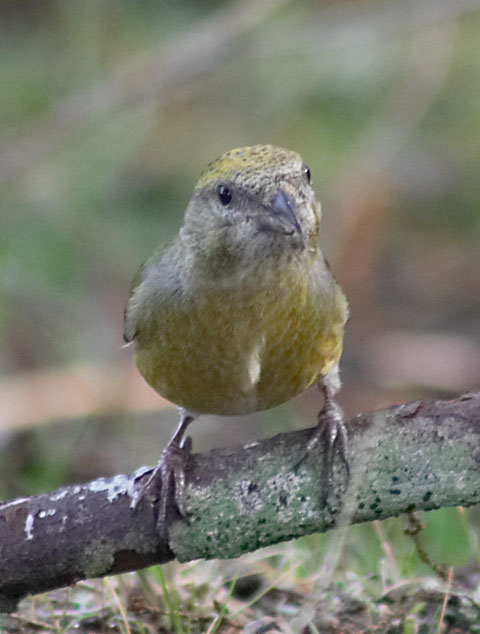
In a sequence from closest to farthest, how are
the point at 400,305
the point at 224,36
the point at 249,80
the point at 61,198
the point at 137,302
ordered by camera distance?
the point at 137,302, the point at 224,36, the point at 61,198, the point at 400,305, the point at 249,80

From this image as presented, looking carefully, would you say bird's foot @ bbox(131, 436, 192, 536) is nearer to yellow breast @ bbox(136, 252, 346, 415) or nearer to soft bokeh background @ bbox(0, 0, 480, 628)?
yellow breast @ bbox(136, 252, 346, 415)

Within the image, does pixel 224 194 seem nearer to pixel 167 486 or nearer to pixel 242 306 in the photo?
pixel 242 306

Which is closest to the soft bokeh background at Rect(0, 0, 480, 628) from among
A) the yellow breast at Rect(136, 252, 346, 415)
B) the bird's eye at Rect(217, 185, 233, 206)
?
the yellow breast at Rect(136, 252, 346, 415)

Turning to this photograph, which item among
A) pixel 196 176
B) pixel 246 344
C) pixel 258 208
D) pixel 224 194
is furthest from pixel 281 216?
pixel 196 176

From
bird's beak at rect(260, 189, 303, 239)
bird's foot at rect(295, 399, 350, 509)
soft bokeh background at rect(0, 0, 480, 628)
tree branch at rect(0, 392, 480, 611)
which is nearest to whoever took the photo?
tree branch at rect(0, 392, 480, 611)

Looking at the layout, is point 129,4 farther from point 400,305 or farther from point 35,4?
point 400,305

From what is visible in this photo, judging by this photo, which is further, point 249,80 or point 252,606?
point 249,80

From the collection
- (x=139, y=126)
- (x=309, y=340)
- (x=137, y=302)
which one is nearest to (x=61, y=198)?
(x=139, y=126)

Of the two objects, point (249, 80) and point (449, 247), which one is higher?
point (249, 80)
